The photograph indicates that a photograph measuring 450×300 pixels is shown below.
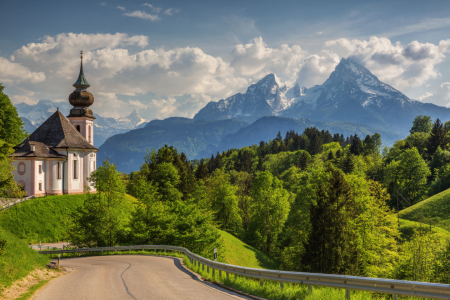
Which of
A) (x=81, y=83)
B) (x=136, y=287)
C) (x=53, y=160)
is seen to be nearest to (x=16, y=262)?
(x=136, y=287)

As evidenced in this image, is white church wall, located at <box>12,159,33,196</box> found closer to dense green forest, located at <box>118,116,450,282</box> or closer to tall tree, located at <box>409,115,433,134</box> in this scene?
dense green forest, located at <box>118,116,450,282</box>

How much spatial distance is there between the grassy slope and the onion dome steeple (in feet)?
128

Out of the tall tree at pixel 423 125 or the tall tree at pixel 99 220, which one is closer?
the tall tree at pixel 99 220

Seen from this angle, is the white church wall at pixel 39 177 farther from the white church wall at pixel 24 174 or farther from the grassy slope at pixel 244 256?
the grassy slope at pixel 244 256

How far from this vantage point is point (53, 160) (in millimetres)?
54344

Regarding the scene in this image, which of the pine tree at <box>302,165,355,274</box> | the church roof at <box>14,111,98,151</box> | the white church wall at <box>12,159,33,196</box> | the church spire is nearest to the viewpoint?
the pine tree at <box>302,165,355,274</box>

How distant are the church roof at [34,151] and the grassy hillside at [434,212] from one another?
193 ft

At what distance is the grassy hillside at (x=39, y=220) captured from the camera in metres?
43.4

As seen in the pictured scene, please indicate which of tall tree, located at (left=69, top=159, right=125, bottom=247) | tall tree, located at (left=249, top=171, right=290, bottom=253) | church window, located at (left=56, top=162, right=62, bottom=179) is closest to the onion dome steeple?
church window, located at (left=56, top=162, right=62, bottom=179)

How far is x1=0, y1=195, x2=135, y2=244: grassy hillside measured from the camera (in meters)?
43.4

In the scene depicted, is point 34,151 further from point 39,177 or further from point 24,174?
point 39,177

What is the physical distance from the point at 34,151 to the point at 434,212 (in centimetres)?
6503

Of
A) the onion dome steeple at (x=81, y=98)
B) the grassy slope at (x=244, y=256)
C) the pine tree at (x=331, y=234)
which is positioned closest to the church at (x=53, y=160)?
the onion dome steeple at (x=81, y=98)

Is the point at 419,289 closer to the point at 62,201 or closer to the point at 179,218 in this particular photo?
the point at 179,218
